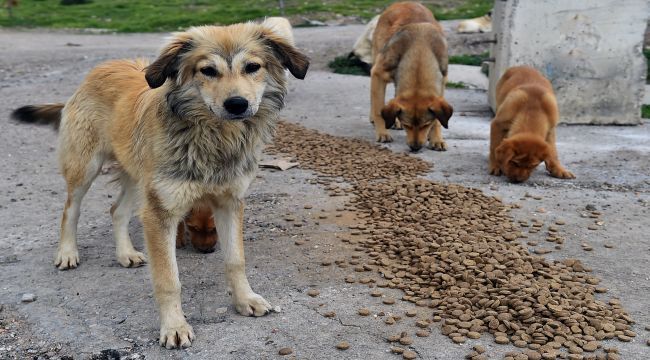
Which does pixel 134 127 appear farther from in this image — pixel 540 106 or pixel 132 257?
pixel 540 106

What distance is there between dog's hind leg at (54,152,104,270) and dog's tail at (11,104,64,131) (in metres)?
0.67

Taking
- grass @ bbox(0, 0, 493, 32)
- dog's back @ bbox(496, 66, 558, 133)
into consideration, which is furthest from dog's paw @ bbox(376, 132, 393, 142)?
grass @ bbox(0, 0, 493, 32)

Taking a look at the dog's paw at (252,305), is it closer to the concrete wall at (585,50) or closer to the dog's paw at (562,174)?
the dog's paw at (562,174)

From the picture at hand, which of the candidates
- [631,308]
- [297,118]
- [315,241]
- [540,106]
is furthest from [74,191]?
[297,118]

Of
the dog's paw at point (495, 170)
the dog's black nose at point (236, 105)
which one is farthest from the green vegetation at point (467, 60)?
the dog's black nose at point (236, 105)

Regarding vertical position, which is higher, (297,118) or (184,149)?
(184,149)

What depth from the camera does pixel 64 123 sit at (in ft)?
17.6

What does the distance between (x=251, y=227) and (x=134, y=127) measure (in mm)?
1860

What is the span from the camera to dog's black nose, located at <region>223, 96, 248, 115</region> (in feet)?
12.8

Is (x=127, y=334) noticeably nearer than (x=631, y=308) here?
Yes

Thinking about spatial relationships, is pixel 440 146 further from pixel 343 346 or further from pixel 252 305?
pixel 343 346

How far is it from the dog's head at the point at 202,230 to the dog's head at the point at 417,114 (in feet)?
13.8

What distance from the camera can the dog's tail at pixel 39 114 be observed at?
577 centimetres

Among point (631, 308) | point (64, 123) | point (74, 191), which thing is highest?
point (64, 123)
